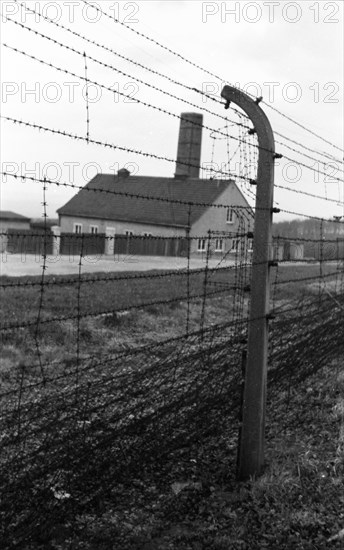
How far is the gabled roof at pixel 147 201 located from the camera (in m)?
37.1

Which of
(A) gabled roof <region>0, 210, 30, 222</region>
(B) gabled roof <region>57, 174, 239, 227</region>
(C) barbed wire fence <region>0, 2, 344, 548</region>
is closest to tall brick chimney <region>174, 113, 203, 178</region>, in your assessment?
(B) gabled roof <region>57, 174, 239, 227</region>

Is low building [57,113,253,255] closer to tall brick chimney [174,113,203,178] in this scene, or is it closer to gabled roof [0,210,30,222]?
tall brick chimney [174,113,203,178]

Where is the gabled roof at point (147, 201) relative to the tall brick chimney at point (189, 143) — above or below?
below

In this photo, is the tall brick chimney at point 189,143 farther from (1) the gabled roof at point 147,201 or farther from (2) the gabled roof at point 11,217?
(2) the gabled roof at point 11,217

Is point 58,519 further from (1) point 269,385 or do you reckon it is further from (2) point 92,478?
(1) point 269,385

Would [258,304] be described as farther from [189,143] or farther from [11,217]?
[11,217]

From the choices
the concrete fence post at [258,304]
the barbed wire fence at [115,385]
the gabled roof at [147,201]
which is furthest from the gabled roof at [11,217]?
the concrete fence post at [258,304]

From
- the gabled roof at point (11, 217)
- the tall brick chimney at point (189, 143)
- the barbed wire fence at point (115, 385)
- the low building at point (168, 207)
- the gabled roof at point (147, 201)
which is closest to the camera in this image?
the barbed wire fence at point (115, 385)

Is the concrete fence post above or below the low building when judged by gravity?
below

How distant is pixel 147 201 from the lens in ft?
126

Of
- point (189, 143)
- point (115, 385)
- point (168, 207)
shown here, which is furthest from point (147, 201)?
point (115, 385)

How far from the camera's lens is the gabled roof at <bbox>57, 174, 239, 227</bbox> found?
37.1 metres

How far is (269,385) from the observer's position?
6.04 meters

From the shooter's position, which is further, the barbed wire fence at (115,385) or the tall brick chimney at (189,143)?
the tall brick chimney at (189,143)
